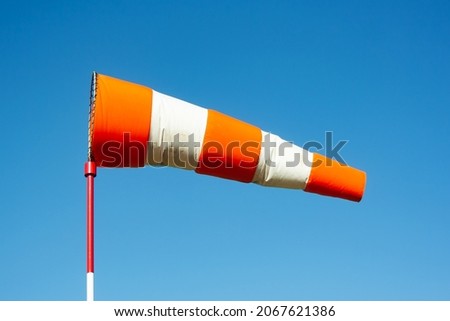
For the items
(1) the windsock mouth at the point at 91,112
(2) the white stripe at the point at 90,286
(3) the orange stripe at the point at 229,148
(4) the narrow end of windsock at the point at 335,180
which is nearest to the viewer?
(2) the white stripe at the point at 90,286

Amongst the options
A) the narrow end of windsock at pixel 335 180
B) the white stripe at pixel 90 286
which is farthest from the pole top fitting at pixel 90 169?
the narrow end of windsock at pixel 335 180

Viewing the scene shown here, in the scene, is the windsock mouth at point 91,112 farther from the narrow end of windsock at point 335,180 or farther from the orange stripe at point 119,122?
the narrow end of windsock at point 335,180

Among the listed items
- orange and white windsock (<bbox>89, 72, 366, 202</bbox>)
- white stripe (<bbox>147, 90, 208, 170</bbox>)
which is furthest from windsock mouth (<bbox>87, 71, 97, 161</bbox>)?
white stripe (<bbox>147, 90, 208, 170</bbox>)

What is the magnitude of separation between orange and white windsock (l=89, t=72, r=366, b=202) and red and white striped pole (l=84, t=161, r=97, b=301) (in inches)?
4.9

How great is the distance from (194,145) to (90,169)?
1.11 metres

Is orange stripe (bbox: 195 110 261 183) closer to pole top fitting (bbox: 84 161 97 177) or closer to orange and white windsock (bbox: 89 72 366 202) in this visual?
orange and white windsock (bbox: 89 72 366 202)

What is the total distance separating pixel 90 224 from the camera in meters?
6.08

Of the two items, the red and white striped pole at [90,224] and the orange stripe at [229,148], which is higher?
the orange stripe at [229,148]

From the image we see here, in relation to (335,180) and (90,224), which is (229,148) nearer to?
(335,180)

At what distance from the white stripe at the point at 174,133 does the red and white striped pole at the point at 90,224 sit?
2.01ft

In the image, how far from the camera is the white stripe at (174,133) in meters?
6.32
